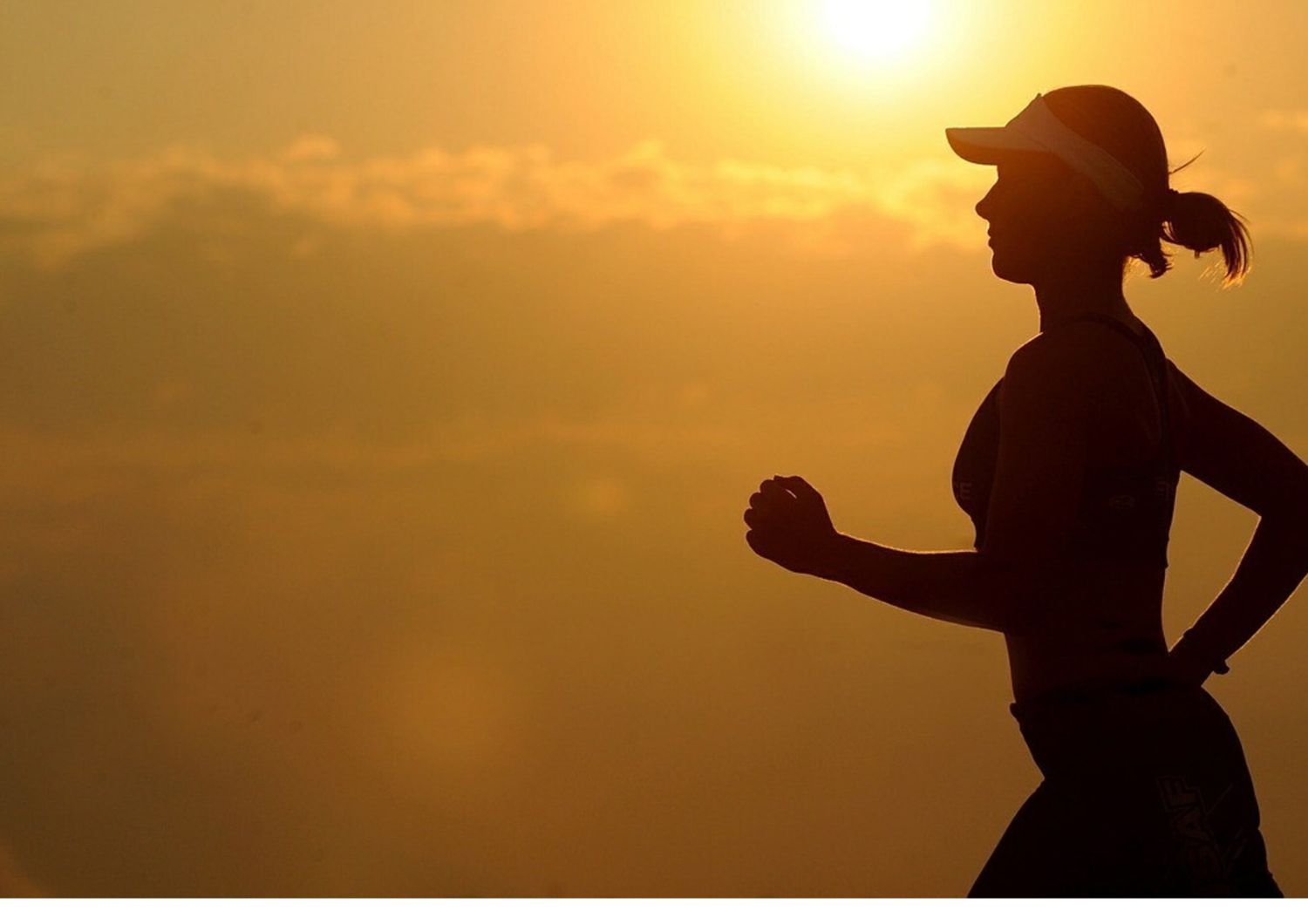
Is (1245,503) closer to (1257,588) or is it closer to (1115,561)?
(1257,588)

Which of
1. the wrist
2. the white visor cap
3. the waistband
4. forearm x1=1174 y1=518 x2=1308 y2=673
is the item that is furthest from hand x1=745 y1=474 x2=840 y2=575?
forearm x1=1174 y1=518 x2=1308 y2=673

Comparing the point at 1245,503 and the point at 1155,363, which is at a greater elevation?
the point at 1155,363

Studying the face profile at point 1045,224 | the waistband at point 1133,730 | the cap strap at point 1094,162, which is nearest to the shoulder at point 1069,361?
the face profile at point 1045,224

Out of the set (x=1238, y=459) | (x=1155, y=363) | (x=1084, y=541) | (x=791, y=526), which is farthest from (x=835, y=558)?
(x=1238, y=459)

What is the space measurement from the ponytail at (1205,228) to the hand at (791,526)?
2.58 ft

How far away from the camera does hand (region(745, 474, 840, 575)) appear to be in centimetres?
292

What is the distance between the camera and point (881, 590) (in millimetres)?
2895

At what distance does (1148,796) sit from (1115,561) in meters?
0.37

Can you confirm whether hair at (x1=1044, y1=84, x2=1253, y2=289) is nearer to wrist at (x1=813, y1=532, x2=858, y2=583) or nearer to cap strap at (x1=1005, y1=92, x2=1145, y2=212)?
cap strap at (x1=1005, y1=92, x2=1145, y2=212)

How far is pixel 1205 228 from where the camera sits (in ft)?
10.3

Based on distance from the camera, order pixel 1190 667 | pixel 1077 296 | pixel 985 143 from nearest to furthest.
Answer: pixel 1077 296 → pixel 985 143 → pixel 1190 667

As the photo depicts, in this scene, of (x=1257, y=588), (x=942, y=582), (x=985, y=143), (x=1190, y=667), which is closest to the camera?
(x=942, y=582)
